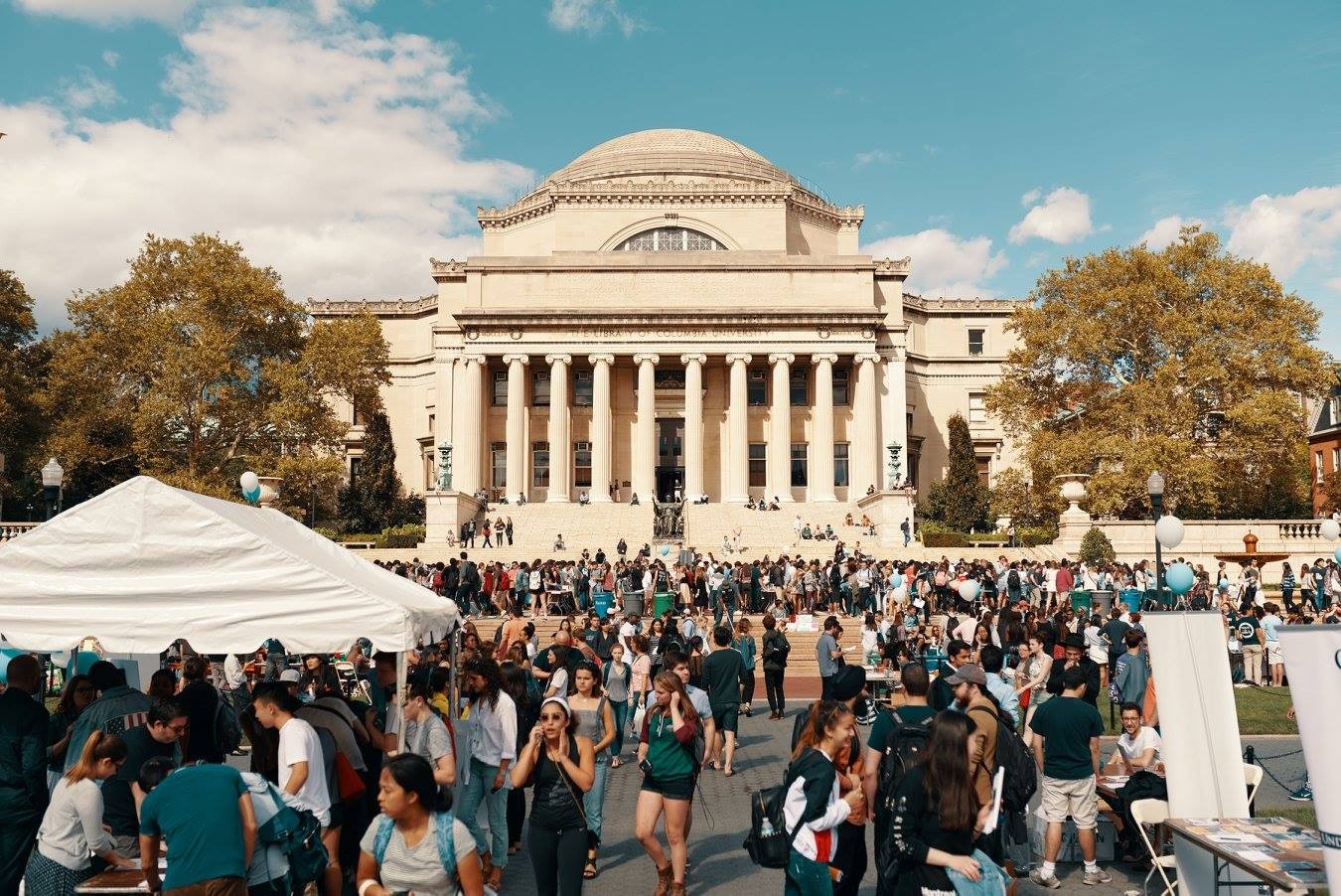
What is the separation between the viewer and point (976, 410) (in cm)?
6944

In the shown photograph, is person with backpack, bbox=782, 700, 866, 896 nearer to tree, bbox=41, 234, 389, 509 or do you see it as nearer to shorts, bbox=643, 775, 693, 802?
shorts, bbox=643, 775, 693, 802

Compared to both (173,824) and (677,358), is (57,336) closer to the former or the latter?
(677,358)

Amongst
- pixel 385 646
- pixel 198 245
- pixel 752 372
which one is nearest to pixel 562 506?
pixel 752 372

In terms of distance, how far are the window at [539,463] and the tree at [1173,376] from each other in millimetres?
24698

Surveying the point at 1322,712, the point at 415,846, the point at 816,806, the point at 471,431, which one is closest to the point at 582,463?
the point at 471,431

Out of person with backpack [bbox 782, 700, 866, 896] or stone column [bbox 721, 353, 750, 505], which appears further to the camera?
stone column [bbox 721, 353, 750, 505]

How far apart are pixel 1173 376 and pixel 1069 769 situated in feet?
125

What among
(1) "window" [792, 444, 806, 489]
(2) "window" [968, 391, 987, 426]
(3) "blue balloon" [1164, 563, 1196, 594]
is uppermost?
(2) "window" [968, 391, 987, 426]

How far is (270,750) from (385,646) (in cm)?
111

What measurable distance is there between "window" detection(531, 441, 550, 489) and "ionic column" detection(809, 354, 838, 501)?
→ 14253mm

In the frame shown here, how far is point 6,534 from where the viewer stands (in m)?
41.4

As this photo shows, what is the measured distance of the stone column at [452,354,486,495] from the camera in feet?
186

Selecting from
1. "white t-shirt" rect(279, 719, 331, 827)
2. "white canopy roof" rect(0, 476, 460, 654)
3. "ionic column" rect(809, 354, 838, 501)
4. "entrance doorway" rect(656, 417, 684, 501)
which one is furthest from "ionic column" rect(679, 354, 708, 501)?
"white t-shirt" rect(279, 719, 331, 827)

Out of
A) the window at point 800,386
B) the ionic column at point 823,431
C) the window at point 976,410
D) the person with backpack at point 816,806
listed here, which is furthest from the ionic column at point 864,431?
the person with backpack at point 816,806
